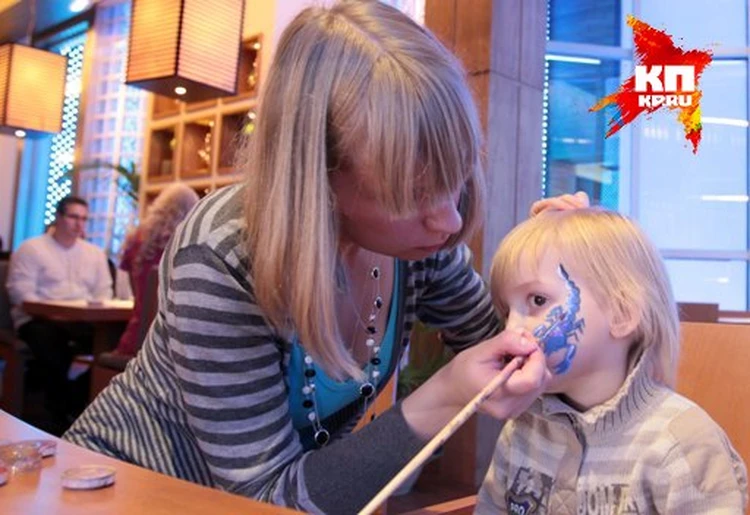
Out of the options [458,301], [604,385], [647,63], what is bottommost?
[604,385]

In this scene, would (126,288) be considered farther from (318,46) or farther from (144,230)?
(318,46)

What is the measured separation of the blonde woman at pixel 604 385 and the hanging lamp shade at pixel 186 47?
3.05 metres

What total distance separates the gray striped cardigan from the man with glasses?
3.65 m

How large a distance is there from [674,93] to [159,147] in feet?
16.2

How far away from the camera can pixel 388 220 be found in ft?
3.22

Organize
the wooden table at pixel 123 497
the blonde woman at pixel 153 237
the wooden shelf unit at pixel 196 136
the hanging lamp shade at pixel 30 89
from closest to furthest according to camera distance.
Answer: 1. the wooden table at pixel 123 497
2. the blonde woman at pixel 153 237
3. the hanging lamp shade at pixel 30 89
4. the wooden shelf unit at pixel 196 136

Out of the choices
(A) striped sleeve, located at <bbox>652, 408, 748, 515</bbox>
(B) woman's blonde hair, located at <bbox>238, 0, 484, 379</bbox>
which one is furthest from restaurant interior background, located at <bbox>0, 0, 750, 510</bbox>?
(A) striped sleeve, located at <bbox>652, 408, 748, 515</bbox>

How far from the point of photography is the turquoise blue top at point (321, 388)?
110 centimetres

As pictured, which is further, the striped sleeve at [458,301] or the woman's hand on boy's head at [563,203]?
the striped sleeve at [458,301]

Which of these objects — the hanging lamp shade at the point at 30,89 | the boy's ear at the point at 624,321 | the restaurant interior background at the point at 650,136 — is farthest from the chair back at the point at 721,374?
the hanging lamp shade at the point at 30,89

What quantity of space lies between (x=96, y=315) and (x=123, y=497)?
11.5 feet
